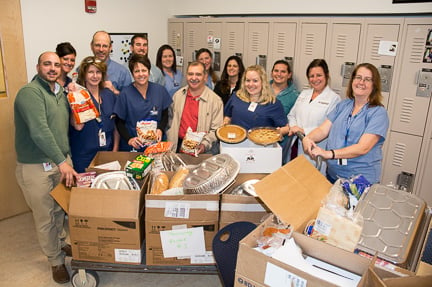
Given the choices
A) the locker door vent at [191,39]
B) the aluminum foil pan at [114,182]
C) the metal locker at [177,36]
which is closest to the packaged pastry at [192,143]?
the aluminum foil pan at [114,182]

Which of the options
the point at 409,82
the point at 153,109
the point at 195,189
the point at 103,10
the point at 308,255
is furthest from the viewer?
the point at 103,10

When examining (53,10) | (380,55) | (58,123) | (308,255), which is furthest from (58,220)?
(380,55)

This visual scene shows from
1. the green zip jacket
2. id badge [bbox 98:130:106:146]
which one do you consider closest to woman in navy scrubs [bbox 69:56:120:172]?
id badge [bbox 98:130:106:146]

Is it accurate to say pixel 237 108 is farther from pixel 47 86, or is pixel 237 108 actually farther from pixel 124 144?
pixel 47 86

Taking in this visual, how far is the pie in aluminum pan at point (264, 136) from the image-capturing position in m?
2.56

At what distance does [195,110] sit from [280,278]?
209 centimetres

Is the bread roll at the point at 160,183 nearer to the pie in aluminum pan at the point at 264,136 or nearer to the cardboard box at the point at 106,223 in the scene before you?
the cardboard box at the point at 106,223

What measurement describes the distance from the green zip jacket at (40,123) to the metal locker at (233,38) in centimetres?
275

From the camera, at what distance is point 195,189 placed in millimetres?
2041

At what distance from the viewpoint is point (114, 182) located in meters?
2.21

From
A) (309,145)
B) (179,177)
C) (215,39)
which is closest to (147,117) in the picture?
(179,177)

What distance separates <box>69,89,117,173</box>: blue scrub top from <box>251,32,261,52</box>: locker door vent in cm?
223

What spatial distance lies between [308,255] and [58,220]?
200cm

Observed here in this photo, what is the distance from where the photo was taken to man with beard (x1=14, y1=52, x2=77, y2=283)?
89.7 inches
